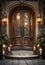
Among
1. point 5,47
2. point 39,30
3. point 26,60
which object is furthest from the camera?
point 39,30

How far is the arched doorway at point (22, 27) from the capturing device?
17.4 meters

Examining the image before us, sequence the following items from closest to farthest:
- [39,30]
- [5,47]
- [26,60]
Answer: [26,60], [5,47], [39,30]

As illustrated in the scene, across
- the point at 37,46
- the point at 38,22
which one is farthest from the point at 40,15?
the point at 37,46

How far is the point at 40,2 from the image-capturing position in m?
17.0

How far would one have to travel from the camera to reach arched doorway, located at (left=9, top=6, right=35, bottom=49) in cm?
1744

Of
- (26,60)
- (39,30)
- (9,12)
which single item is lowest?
(26,60)

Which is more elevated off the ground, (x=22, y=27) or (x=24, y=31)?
(x=22, y=27)

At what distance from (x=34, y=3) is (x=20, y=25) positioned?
1764mm

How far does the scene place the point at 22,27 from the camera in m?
17.5

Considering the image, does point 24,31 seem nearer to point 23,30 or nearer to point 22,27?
point 23,30

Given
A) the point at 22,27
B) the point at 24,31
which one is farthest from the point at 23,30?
the point at 22,27

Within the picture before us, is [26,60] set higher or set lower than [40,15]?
lower

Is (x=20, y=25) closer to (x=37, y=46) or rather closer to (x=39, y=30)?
(x=39, y=30)

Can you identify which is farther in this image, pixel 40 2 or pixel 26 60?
pixel 40 2
